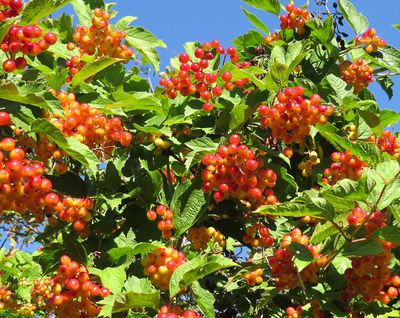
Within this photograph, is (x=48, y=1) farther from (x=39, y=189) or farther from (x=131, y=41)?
(x=131, y=41)

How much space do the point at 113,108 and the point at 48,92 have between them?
443mm

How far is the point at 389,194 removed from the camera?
273 centimetres

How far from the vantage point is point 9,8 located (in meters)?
2.84

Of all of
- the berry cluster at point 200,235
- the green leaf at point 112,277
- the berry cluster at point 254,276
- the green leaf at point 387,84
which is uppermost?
the green leaf at point 387,84

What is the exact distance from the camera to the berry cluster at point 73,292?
9.55 ft

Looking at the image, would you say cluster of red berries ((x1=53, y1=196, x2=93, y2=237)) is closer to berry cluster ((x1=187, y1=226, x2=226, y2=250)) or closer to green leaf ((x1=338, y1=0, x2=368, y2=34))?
berry cluster ((x1=187, y1=226, x2=226, y2=250))

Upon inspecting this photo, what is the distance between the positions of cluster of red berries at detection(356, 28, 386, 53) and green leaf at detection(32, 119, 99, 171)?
2.43 meters

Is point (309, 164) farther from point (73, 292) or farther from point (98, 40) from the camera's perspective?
point (73, 292)

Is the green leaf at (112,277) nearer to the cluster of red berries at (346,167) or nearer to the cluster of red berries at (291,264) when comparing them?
the cluster of red berries at (291,264)

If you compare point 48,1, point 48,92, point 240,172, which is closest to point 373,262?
point 240,172

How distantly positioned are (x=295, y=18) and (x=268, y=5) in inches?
8.8

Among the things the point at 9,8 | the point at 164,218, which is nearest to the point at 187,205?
the point at 164,218

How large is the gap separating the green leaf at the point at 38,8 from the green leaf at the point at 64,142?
1.66ft

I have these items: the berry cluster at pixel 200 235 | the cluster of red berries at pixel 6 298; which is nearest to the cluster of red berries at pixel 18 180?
the berry cluster at pixel 200 235
